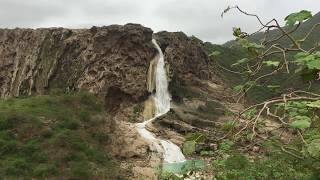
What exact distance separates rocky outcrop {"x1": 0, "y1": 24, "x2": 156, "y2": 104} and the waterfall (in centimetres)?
156

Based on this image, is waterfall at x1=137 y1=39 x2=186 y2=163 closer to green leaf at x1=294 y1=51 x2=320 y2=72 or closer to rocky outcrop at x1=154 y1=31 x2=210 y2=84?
rocky outcrop at x1=154 y1=31 x2=210 y2=84

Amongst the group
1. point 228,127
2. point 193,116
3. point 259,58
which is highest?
point 259,58

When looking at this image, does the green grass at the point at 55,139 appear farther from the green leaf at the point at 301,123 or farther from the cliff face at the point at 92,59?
the green leaf at the point at 301,123

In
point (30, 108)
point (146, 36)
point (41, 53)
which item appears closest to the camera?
point (30, 108)

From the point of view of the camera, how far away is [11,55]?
60.4 m

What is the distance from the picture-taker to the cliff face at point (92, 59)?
1909 inches

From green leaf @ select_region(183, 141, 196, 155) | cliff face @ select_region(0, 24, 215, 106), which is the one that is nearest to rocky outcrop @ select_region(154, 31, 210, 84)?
cliff face @ select_region(0, 24, 215, 106)

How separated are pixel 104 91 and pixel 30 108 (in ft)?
39.1

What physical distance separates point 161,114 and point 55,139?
Answer: 16.5 metres

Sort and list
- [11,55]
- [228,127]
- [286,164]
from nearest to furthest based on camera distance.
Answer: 1. [228,127]
2. [286,164]
3. [11,55]

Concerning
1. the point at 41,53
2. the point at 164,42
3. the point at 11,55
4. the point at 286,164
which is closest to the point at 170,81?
the point at 164,42

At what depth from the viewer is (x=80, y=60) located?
5112 cm

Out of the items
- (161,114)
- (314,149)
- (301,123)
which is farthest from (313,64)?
(161,114)

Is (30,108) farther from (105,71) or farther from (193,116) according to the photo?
(193,116)
